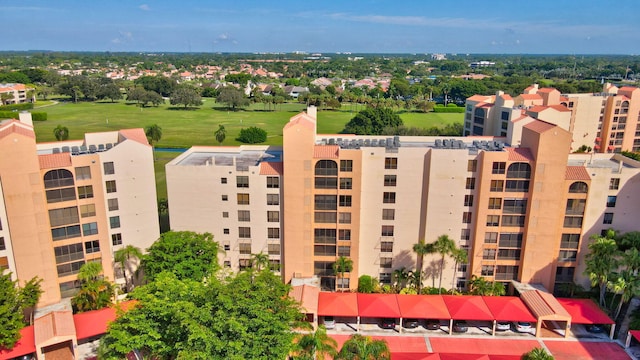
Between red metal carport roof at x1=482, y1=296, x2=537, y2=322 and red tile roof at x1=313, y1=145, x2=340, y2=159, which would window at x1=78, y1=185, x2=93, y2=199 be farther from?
red metal carport roof at x1=482, y1=296, x2=537, y2=322

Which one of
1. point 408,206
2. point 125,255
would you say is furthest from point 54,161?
point 408,206

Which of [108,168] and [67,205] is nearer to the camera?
[67,205]

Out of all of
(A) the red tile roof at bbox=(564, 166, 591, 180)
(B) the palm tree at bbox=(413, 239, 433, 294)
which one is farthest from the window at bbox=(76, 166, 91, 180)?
(A) the red tile roof at bbox=(564, 166, 591, 180)

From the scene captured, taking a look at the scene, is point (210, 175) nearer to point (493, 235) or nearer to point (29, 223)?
point (29, 223)

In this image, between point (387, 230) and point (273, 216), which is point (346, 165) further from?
point (273, 216)

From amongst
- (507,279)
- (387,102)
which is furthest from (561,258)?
(387,102)
